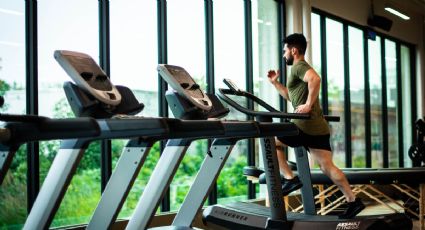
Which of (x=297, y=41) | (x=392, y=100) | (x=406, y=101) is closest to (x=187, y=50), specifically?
(x=297, y=41)

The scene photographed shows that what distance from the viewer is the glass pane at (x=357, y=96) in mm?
8133

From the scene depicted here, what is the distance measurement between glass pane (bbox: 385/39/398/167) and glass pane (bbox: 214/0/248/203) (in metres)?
3.98

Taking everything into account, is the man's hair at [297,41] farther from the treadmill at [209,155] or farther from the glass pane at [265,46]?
the glass pane at [265,46]

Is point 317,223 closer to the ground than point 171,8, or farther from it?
closer to the ground

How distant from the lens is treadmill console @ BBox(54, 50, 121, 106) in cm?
252

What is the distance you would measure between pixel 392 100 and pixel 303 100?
583 cm

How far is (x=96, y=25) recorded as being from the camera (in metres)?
4.63

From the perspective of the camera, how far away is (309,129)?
397 centimetres

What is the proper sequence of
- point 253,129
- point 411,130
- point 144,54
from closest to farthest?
point 253,129 → point 144,54 → point 411,130

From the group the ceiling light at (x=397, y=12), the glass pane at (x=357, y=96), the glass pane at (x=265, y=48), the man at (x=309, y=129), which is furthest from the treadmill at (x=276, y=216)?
the ceiling light at (x=397, y=12)

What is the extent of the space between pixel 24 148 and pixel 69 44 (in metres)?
0.92

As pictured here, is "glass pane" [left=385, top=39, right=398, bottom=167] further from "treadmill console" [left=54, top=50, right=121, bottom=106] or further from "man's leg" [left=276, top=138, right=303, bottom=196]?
"treadmill console" [left=54, top=50, right=121, bottom=106]

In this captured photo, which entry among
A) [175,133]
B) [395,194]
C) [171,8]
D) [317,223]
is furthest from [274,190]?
[395,194]

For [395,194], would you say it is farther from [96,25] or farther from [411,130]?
[96,25]
